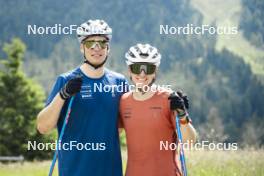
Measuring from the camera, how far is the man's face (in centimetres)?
744

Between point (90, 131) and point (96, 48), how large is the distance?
3.51 ft

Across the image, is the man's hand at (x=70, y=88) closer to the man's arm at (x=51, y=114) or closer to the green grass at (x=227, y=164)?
the man's arm at (x=51, y=114)

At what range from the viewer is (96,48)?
746 cm

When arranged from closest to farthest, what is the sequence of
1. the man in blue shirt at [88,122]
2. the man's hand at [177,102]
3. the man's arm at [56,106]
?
1. the man's hand at [177,102]
2. the man's arm at [56,106]
3. the man in blue shirt at [88,122]

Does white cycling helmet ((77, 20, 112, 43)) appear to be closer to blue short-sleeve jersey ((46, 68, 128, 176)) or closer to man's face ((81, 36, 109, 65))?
man's face ((81, 36, 109, 65))

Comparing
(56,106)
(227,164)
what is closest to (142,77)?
(56,106)

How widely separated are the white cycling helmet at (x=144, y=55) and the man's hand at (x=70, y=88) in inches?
29.5

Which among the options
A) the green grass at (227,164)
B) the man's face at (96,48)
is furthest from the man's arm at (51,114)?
the green grass at (227,164)

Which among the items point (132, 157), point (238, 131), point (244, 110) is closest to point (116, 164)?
point (132, 157)

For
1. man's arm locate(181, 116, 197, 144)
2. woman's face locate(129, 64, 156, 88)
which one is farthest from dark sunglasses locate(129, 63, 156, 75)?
man's arm locate(181, 116, 197, 144)

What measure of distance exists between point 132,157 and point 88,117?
28.9 inches

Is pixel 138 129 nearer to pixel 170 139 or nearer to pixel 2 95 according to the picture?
pixel 170 139

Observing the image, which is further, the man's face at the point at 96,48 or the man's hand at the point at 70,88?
the man's face at the point at 96,48

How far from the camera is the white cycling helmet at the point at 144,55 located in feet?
23.6
